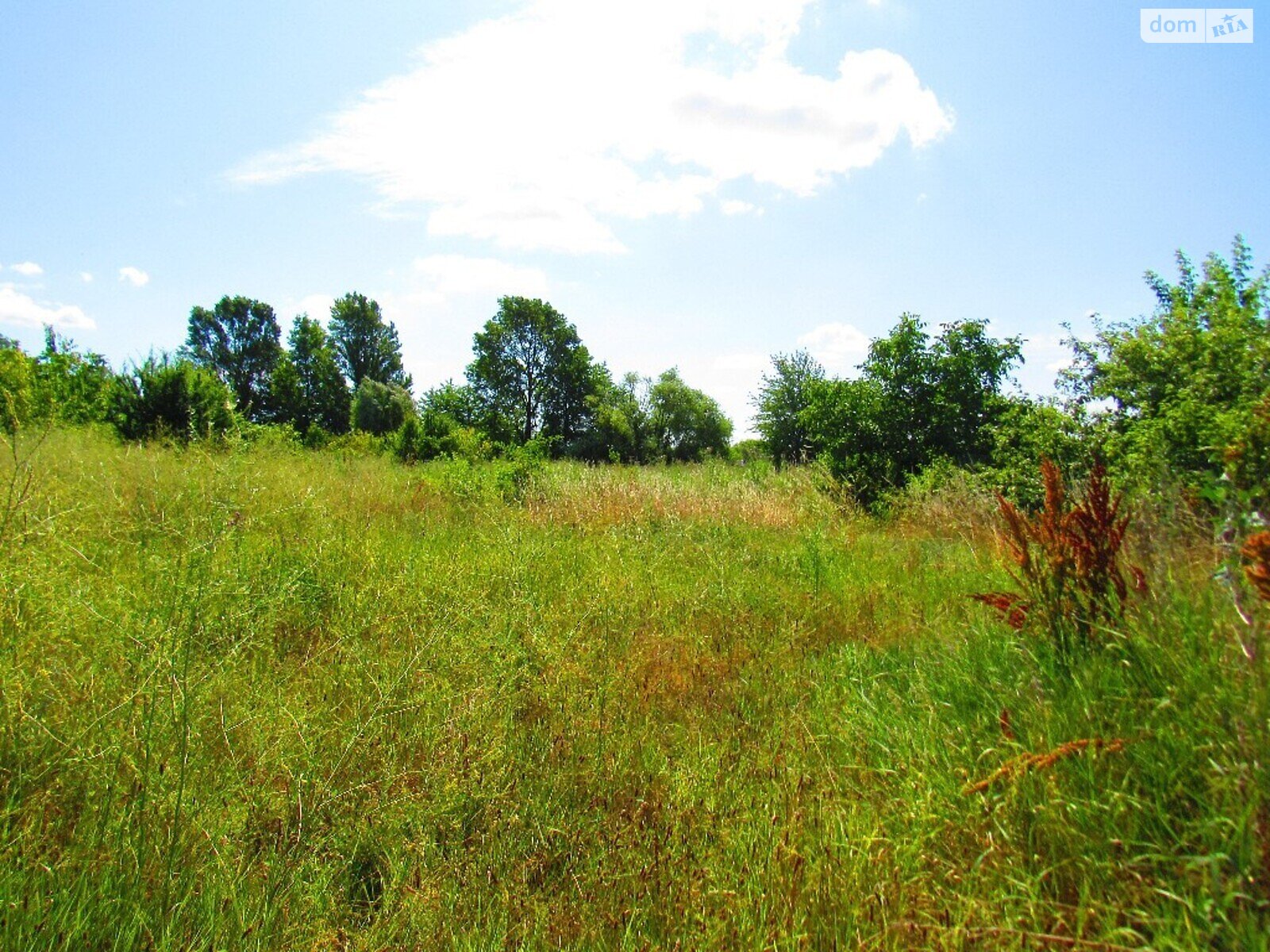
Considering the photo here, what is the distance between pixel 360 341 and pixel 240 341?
9278 millimetres

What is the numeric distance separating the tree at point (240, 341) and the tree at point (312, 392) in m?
4.53

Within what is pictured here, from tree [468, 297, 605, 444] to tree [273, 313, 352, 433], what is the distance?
34.7 feet

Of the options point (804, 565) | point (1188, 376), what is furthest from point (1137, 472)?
point (804, 565)

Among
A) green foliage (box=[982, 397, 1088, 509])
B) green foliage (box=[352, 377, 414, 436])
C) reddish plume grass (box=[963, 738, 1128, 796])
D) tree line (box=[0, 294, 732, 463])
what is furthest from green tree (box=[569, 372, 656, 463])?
reddish plume grass (box=[963, 738, 1128, 796])

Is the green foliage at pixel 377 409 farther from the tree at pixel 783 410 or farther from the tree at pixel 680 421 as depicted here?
the tree at pixel 783 410

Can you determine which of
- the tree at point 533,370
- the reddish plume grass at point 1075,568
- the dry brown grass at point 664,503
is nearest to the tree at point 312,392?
the tree at point 533,370

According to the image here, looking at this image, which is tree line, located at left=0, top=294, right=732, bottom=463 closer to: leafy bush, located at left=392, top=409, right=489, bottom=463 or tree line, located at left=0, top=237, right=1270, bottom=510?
leafy bush, located at left=392, top=409, right=489, bottom=463

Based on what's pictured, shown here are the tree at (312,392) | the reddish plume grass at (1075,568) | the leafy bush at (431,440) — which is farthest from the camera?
the tree at (312,392)

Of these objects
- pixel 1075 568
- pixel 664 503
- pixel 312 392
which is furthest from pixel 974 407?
pixel 312 392

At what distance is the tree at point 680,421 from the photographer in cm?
3778

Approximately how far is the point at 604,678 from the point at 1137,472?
6.58m

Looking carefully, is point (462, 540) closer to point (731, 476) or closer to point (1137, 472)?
point (1137, 472)

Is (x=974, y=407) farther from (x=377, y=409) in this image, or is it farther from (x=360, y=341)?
(x=360, y=341)

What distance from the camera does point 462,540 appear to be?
22.7 ft
